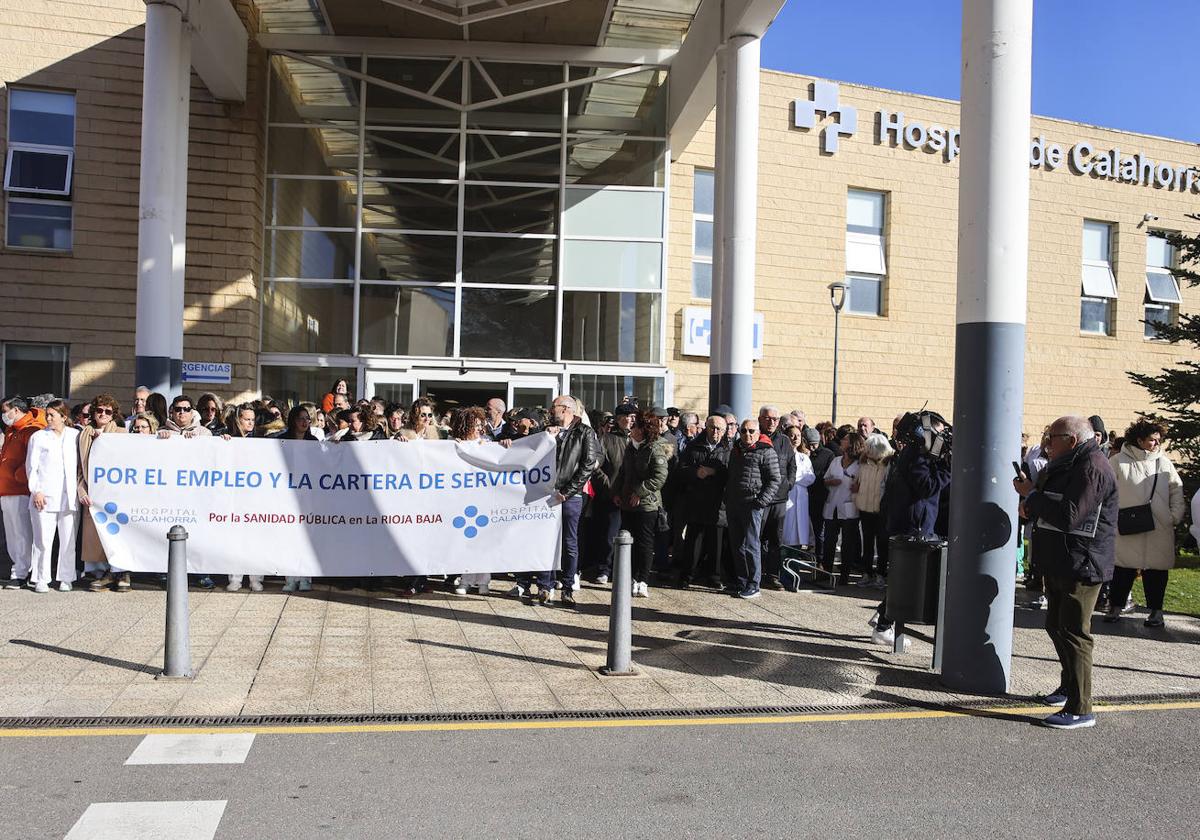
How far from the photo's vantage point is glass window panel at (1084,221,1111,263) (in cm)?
2338

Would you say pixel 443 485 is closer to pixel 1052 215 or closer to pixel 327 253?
pixel 327 253

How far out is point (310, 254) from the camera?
61.0 ft

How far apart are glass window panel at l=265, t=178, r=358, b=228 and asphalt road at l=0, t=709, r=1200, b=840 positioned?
558 inches

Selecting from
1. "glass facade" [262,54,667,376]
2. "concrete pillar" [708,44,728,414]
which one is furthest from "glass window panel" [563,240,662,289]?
"concrete pillar" [708,44,728,414]

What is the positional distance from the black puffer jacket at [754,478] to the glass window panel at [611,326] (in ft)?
28.4

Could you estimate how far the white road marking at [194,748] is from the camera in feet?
17.4

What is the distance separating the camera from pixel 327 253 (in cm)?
Answer: 1858

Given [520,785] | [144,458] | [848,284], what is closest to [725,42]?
[848,284]

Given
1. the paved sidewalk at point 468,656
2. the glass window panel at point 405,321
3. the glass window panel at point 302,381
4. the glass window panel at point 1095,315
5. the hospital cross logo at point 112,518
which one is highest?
the glass window panel at point 1095,315

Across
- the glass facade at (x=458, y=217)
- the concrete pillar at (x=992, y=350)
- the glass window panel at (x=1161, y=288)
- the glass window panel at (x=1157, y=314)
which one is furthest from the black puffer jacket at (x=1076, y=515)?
the glass window panel at (x=1161, y=288)

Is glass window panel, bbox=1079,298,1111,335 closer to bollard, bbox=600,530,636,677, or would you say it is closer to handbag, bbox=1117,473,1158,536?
handbag, bbox=1117,473,1158,536

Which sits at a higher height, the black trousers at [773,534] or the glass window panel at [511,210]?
the glass window panel at [511,210]

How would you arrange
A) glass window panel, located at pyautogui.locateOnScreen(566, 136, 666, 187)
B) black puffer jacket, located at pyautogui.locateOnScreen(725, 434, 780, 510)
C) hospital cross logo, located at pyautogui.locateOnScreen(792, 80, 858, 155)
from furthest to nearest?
hospital cross logo, located at pyautogui.locateOnScreen(792, 80, 858, 155), glass window panel, located at pyautogui.locateOnScreen(566, 136, 666, 187), black puffer jacket, located at pyautogui.locateOnScreen(725, 434, 780, 510)

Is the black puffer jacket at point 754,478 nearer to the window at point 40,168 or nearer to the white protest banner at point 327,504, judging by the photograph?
the white protest banner at point 327,504
